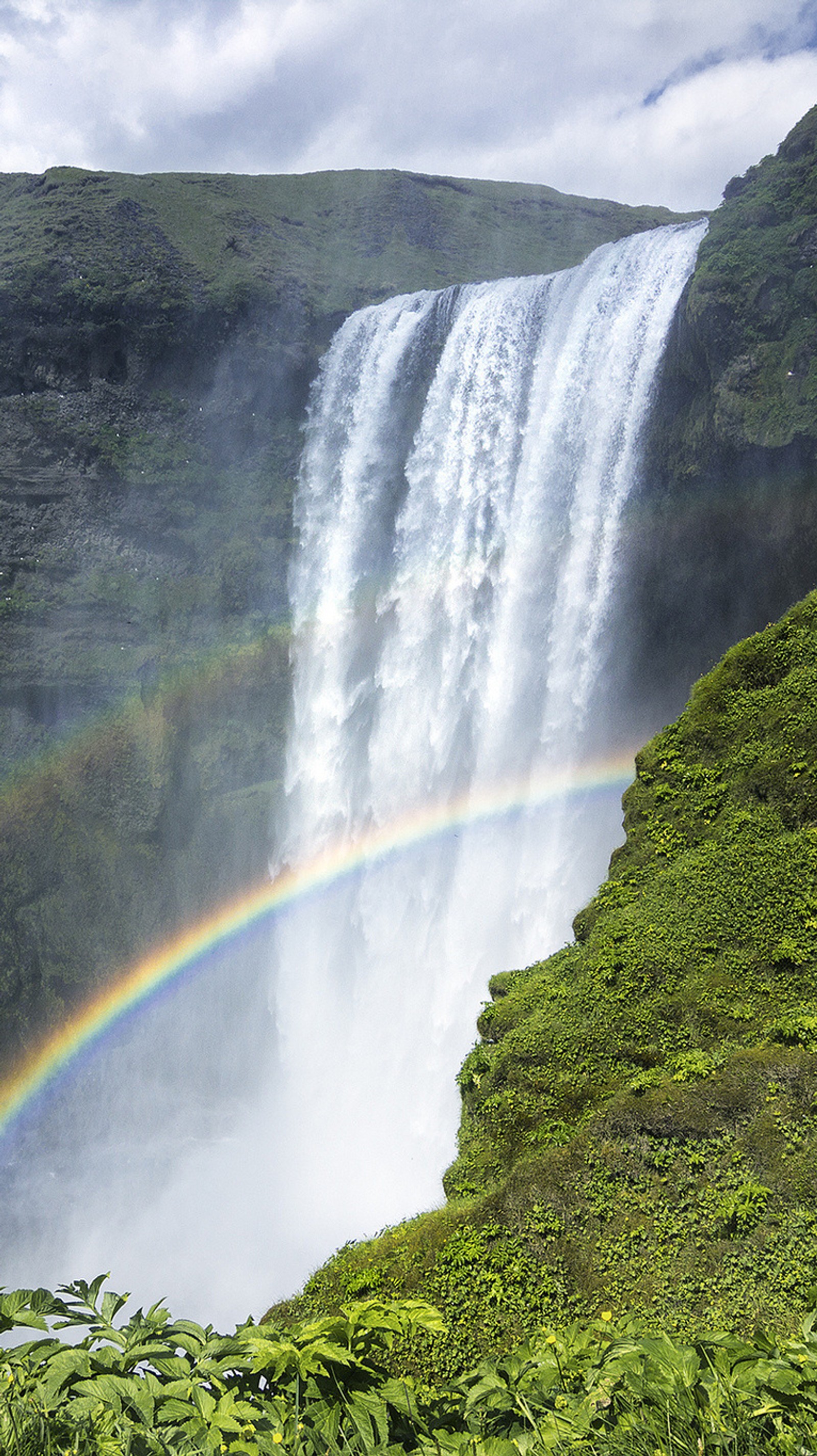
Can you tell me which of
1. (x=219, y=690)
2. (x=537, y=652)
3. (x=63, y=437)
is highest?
(x=63, y=437)

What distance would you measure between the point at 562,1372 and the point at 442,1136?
16558 mm

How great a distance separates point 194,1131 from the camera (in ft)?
83.5

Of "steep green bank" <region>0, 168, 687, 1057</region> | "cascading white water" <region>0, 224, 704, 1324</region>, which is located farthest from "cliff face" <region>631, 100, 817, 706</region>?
"steep green bank" <region>0, 168, 687, 1057</region>

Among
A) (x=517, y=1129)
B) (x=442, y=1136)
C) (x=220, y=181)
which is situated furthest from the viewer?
(x=220, y=181)

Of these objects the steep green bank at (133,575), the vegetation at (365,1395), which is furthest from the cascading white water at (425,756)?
the vegetation at (365,1395)

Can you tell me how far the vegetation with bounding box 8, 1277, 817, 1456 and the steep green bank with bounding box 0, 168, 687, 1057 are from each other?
24.9 meters

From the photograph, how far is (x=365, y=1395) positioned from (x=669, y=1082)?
15.3ft

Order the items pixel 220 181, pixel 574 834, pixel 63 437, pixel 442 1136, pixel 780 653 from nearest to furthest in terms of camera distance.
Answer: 1. pixel 780 653
2. pixel 442 1136
3. pixel 574 834
4. pixel 63 437
5. pixel 220 181

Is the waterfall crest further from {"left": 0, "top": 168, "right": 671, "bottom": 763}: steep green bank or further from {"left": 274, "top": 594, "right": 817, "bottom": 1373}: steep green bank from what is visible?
{"left": 274, "top": 594, "right": 817, "bottom": 1373}: steep green bank

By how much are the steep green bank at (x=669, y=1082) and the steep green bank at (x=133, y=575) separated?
20.0m

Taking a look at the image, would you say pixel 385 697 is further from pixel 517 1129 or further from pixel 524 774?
pixel 517 1129

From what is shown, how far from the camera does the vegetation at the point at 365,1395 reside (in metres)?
2.36

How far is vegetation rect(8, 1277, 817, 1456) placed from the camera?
236 cm

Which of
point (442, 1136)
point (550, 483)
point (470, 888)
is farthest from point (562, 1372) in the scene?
point (550, 483)
